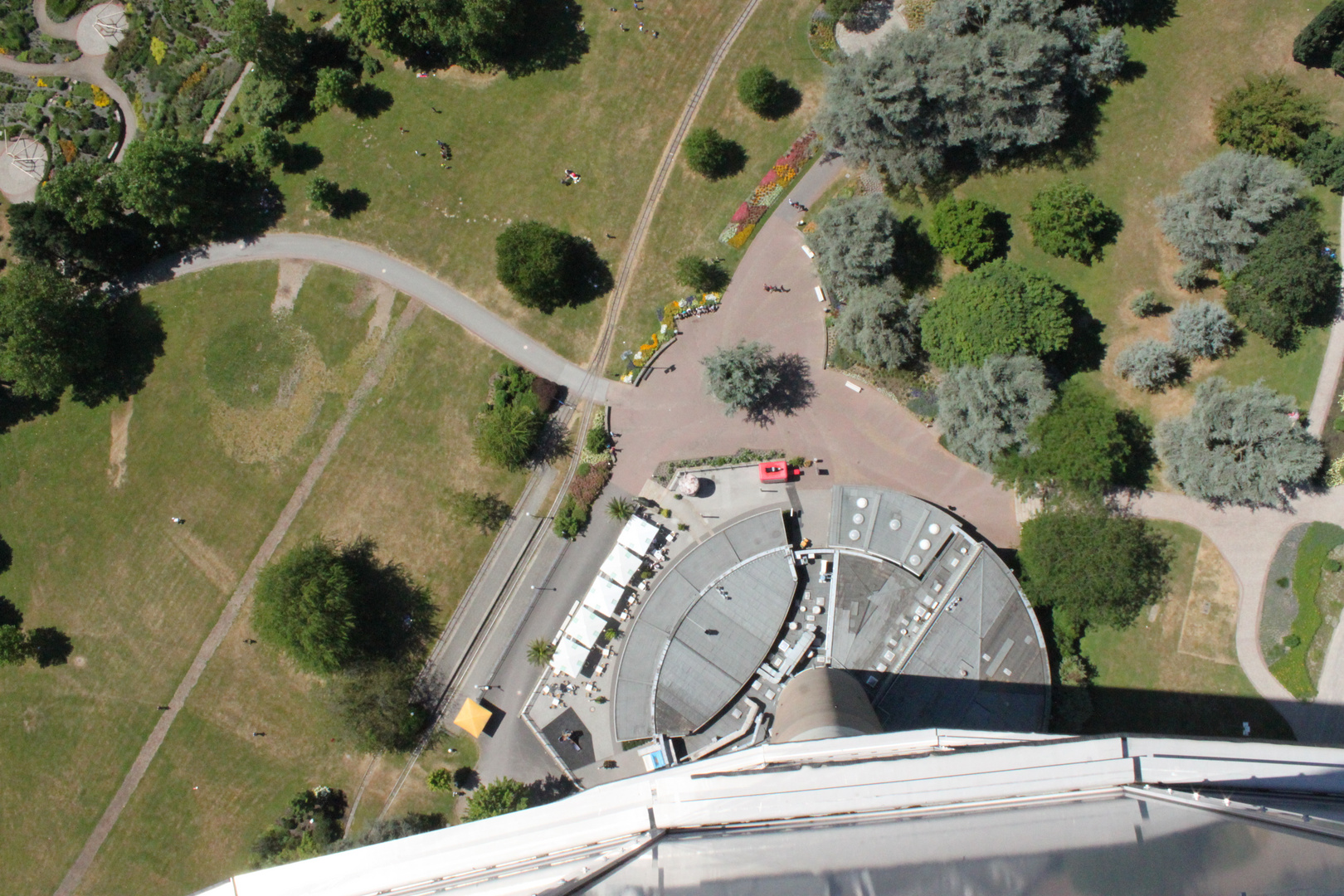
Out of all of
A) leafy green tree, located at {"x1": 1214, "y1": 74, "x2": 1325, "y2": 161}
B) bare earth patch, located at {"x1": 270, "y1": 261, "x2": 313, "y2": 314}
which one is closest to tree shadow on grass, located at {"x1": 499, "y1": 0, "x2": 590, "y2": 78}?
bare earth patch, located at {"x1": 270, "y1": 261, "x2": 313, "y2": 314}

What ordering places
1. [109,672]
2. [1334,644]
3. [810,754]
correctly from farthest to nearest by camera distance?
[109,672], [1334,644], [810,754]

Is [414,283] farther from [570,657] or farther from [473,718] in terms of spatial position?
[473,718]

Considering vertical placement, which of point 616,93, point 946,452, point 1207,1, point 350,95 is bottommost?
point 946,452

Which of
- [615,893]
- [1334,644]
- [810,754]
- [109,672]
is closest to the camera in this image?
[615,893]

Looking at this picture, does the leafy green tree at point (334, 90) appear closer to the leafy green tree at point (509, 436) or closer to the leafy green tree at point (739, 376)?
the leafy green tree at point (509, 436)

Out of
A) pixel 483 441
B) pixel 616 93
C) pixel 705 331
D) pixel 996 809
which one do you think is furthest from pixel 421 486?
pixel 996 809

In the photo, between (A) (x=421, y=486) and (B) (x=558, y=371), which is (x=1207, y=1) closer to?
(B) (x=558, y=371)

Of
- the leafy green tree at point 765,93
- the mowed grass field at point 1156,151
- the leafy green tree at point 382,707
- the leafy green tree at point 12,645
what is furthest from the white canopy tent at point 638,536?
the leafy green tree at point 12,645
